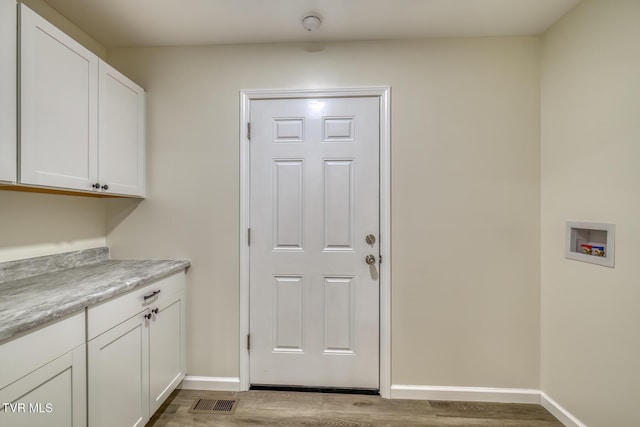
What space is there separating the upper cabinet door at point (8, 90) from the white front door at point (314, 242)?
120cm

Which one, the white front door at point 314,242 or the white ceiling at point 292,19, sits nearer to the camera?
the white ceiling at point 292,19

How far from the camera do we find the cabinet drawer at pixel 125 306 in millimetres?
1319

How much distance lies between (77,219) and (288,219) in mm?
1362

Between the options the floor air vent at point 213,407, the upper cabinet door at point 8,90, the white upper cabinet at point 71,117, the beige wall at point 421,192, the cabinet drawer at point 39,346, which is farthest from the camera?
the beige wall at point 421,192

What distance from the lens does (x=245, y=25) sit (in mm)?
1954

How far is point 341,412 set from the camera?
6.31ft

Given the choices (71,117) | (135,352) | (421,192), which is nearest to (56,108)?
(71,117)

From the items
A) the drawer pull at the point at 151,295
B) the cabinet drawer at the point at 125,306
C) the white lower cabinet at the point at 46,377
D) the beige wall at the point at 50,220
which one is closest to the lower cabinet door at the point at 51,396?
the white lower cabinet at the point at 46,377

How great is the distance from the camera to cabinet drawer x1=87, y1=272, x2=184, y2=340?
1.32 m

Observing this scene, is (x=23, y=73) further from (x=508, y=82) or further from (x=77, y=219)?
(x=508, y=82)

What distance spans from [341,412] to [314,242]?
110 centimetres

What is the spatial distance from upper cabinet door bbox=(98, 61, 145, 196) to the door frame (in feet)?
2.30

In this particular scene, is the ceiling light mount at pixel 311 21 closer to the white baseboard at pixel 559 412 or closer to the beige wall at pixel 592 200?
the beige wall at pixel 592 200

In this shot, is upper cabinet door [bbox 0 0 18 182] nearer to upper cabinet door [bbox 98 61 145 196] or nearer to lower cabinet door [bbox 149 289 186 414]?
upper cabinet door [bbox 98 61 145 196]
